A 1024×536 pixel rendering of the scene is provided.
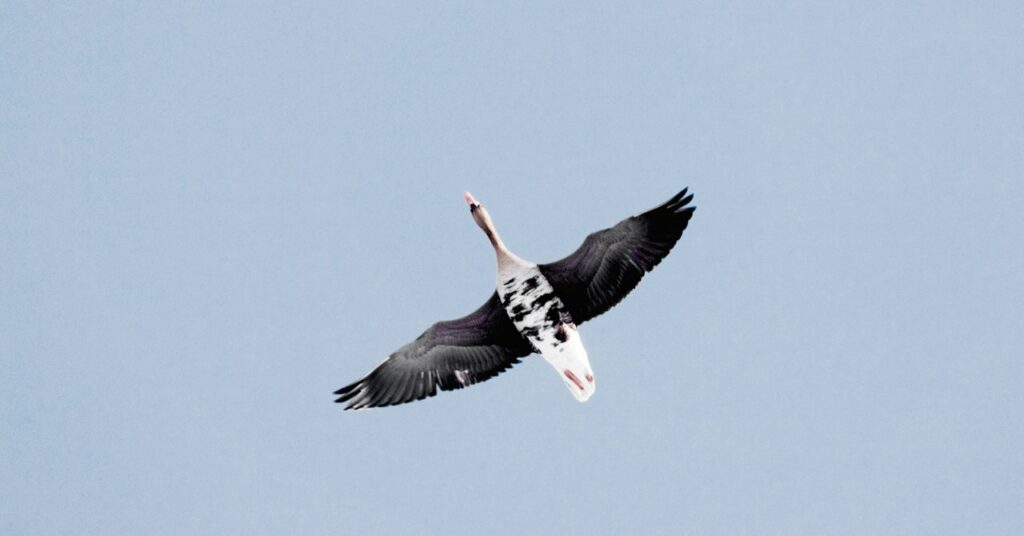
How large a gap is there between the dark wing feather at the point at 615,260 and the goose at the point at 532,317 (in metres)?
0.01

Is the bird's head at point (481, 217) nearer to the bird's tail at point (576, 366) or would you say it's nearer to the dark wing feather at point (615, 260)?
the dark wing feather at point (615, 260)

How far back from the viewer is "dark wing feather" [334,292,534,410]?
2025 cm

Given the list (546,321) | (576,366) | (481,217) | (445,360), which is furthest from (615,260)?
(445,360)

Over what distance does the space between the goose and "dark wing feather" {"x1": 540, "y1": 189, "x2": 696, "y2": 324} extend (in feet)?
0.05

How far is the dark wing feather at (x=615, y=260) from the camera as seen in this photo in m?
19.3

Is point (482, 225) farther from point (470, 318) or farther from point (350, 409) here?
point (350, 409)

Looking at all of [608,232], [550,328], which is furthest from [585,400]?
[608,232]

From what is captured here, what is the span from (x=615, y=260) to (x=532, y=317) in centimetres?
151

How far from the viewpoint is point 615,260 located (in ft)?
64.2

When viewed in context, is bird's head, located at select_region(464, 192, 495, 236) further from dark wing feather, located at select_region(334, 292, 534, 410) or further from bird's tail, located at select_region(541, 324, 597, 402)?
bird's tail, located at select_region(541, 324, 597, 402)

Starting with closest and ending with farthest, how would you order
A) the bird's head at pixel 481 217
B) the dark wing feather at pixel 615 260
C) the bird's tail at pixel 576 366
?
the dark wing feather at pixel 615 260 < the bird's tail at pixel 576 366 < the bird's head at pixel 481 217

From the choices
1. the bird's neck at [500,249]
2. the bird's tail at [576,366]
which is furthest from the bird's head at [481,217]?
the bird's tail at [576,366]

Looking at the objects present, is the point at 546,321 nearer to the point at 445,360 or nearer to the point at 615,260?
the point at 615,260

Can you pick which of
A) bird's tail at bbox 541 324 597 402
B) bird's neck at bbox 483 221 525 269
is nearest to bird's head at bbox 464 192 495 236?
bird's neck at bbox 483 221 525 269
